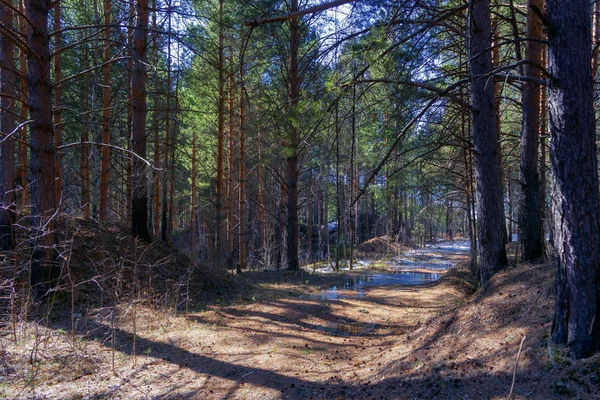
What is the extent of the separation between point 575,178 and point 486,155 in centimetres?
304

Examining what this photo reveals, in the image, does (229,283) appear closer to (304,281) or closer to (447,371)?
(304,281)

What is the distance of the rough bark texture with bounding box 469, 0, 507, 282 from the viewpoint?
6016 mm

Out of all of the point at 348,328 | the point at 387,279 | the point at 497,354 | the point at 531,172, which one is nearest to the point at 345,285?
the point at 387,279

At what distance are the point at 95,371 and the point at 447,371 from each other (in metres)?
3.98

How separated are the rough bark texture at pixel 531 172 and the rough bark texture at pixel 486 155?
4.35 ft

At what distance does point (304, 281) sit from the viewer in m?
12.2

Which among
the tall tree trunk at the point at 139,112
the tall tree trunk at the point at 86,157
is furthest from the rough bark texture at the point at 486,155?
the tall tree trunk at the point at 86,157

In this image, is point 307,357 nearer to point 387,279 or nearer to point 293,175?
point 293,175

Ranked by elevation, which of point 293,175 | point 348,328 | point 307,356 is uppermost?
point 293,175

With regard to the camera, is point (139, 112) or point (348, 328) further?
point (139, 112)

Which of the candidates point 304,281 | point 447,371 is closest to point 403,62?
point 447,371

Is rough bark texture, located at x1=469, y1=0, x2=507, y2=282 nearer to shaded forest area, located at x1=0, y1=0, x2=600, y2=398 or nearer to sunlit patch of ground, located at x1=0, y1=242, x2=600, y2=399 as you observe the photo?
shaded forest area, located at x1=0, y1=0, x2=600, y2=398

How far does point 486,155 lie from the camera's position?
603cm

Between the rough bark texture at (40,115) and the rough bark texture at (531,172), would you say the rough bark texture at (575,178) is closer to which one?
the rough bark texture at (531,172)
